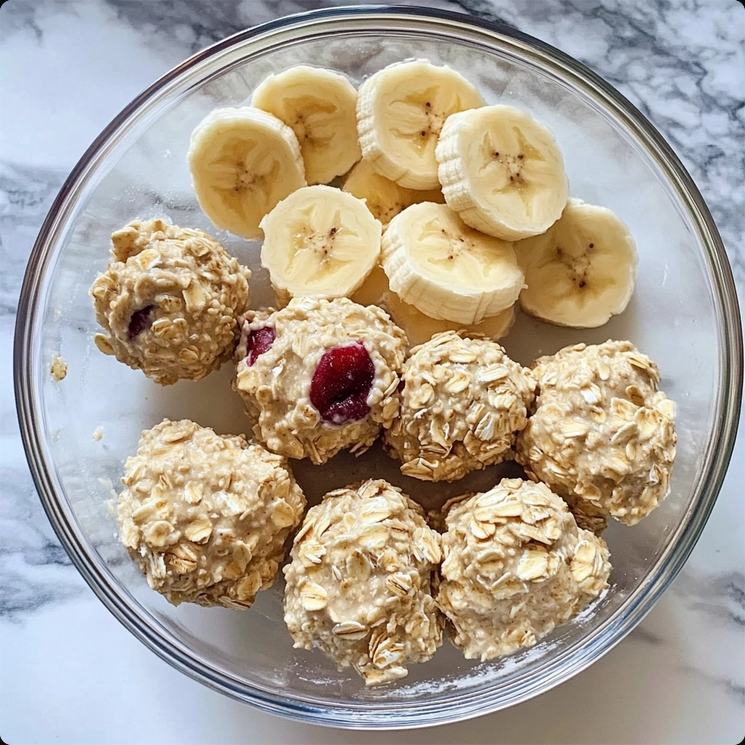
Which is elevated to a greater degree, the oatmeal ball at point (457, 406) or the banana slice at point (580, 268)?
the banana slice at point (580, 268)

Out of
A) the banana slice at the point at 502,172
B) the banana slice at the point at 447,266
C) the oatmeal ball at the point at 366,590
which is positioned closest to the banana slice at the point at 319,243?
the banana slice at the point at 447,266

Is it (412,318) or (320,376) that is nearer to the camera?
(320,376)

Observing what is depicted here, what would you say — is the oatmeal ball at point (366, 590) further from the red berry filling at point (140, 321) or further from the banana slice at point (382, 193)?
the banana slice at point (382, 193)

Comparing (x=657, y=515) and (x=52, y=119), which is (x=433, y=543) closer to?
(x=657, y=515)

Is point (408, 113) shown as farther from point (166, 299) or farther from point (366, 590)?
point (366, 590)

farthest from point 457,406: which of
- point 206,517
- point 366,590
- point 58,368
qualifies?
point 58,368

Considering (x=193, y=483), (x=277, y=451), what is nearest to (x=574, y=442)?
(x=277, y=451)
